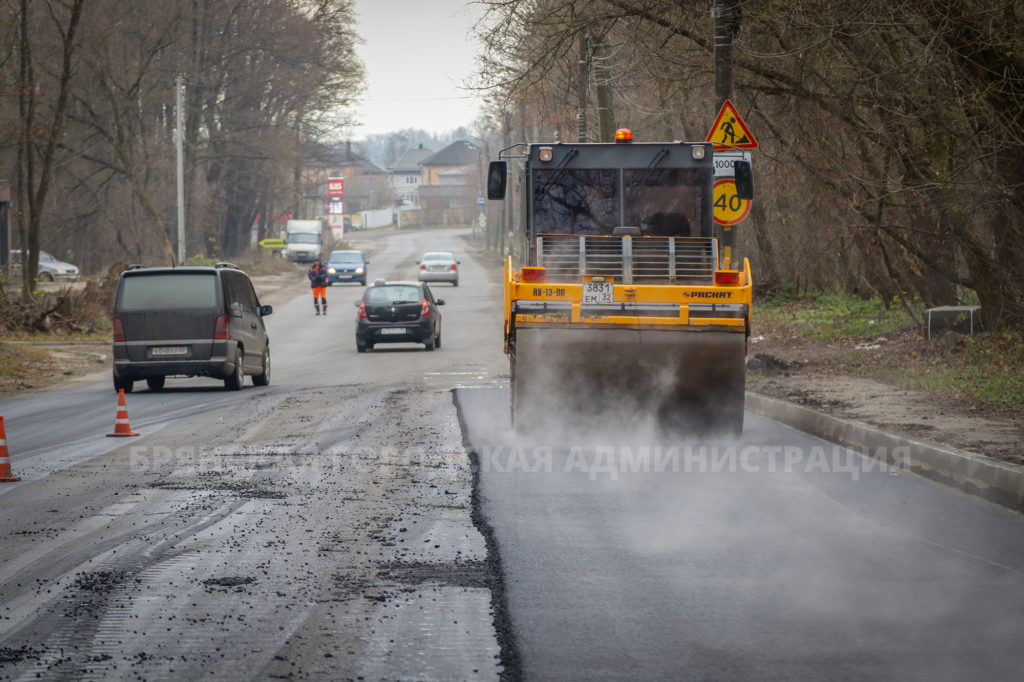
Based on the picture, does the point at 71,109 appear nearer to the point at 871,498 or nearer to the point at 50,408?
the point at 50,408

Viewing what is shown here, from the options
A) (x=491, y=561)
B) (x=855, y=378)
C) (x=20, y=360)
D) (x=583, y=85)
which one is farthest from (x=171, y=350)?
(x=583, y=85)

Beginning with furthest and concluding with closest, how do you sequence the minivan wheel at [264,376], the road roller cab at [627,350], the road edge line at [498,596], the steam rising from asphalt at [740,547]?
the minivan wheel at [264,376], the road roller cab at [627,350], the steam rising from asphalt at [740,547], the road edge line at [498,596]

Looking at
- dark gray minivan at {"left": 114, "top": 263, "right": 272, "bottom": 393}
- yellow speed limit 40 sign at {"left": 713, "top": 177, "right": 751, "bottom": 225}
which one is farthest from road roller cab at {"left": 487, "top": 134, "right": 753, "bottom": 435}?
dark gray minivan at {"left": 114, "top": 263, "right": 272, "bottom": 393}

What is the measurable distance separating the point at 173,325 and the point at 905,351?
1129cm

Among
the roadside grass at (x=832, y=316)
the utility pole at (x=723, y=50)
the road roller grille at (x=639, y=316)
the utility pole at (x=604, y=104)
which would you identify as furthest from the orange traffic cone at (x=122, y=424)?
the utility pole at (x=604, y=104)

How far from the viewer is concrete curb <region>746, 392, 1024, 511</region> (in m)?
9.15

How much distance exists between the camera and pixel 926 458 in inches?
416

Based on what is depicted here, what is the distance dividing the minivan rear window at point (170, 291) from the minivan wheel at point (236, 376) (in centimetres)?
92

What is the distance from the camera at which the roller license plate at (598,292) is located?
11.5 metres

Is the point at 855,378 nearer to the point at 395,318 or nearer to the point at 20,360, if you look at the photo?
the point at 395,318

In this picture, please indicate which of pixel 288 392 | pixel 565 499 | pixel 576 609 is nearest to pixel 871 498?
pixel 565 499

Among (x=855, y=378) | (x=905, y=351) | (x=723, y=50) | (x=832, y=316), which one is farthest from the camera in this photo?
(x=832, y=316)

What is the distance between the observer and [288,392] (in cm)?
1852

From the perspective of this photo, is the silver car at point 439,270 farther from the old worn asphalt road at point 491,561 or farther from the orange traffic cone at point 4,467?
the orange traffic cone at point 4,467
